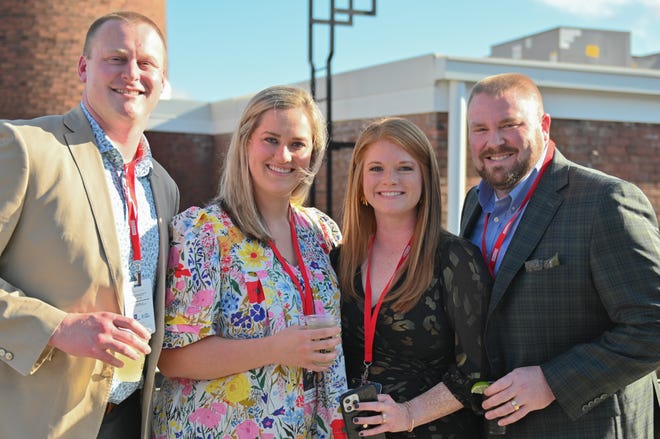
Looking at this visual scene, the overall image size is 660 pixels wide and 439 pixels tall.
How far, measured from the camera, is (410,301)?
285 cm

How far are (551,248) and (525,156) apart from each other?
0.49 meters

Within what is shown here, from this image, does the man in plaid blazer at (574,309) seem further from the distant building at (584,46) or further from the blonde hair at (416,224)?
the distant building at (584,46)

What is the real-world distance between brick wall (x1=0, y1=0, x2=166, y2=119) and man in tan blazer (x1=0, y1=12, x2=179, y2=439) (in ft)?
32.1

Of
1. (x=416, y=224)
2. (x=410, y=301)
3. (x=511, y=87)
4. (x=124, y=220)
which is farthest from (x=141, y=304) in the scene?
(x=511, y=87)

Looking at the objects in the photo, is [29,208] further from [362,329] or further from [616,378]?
[616,378]

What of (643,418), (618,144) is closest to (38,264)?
(643,418)

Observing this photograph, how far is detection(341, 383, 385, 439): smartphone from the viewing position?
102 inches

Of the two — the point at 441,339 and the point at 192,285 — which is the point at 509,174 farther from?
the point at 192,285

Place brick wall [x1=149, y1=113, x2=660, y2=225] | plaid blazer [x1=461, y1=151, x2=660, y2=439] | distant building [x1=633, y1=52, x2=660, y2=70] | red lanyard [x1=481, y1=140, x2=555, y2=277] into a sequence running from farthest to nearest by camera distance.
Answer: distant building [x1=633, y1=52, x2=660, y2=70] → brick wall [x1=149, y1=113, x2=660, y2=225] → red lanyard [x1=481, y1=140, x2=555, y2=277] → plaid blazer [x1=461, y1=151, x2=660, y2=439]

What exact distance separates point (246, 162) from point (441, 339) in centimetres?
107

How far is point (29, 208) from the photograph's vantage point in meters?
2.45

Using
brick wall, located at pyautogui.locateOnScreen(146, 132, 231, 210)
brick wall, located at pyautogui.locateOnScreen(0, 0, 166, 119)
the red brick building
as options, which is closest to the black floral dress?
the red brick building

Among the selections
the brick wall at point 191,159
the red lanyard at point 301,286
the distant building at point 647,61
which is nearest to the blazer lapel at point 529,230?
the red lanyard at point 301,286

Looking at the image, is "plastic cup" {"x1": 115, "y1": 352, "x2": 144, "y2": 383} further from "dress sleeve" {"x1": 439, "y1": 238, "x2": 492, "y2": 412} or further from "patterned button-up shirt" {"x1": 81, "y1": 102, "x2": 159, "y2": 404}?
"dress sleeve" {"x1": 439, "y1": 238, "x2": 492, "y2": 412}
